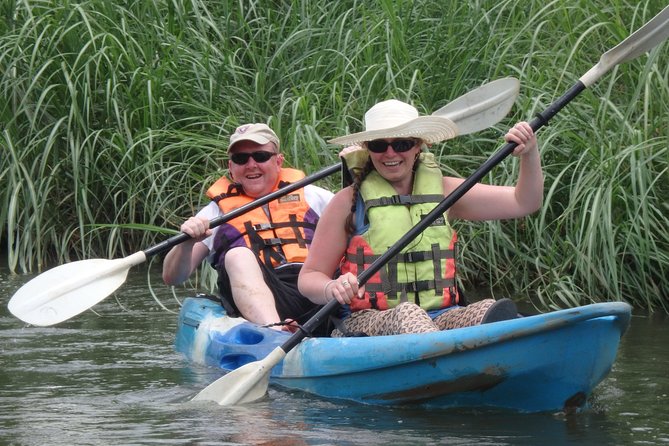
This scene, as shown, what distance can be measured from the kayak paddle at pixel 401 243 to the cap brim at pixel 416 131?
17cm

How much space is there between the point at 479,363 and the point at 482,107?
1.07 m

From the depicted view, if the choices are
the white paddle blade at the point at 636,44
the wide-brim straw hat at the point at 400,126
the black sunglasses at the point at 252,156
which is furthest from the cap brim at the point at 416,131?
the black sunglasses at the point at 252,156

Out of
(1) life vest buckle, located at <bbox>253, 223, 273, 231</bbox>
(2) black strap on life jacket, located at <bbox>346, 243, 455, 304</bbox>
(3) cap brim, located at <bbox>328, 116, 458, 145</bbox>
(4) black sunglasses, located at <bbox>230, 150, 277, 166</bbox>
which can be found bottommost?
(2) black strap on life jacket, located at <bbox>346, 243, 455, 304</bbox>

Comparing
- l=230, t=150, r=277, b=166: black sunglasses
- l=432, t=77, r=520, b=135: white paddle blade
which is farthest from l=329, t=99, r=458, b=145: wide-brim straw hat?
l=230, t=150, r=277, b=166: black sunglasses

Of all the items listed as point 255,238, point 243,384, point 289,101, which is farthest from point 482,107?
point 289,101

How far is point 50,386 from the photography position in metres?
4.46

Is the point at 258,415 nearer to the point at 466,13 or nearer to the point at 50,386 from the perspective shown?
the point at 50,386

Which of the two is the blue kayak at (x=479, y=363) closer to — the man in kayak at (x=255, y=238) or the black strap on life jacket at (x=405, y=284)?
the black strap on life jacket at (x=405, y=284)

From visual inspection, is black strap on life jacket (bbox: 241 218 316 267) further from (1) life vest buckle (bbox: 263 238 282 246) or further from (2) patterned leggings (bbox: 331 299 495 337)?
(2) patterned leggings (bbox: 331 299 495 337)

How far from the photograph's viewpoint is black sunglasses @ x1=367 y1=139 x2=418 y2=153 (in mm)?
4094

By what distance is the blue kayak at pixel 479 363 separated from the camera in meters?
3.59

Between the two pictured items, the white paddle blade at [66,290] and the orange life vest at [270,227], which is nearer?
the white paddle blade at [66,290]

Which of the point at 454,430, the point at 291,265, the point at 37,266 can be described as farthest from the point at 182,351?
the point at 37,266

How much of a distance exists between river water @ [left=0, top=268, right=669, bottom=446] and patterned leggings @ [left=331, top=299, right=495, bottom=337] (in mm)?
228
